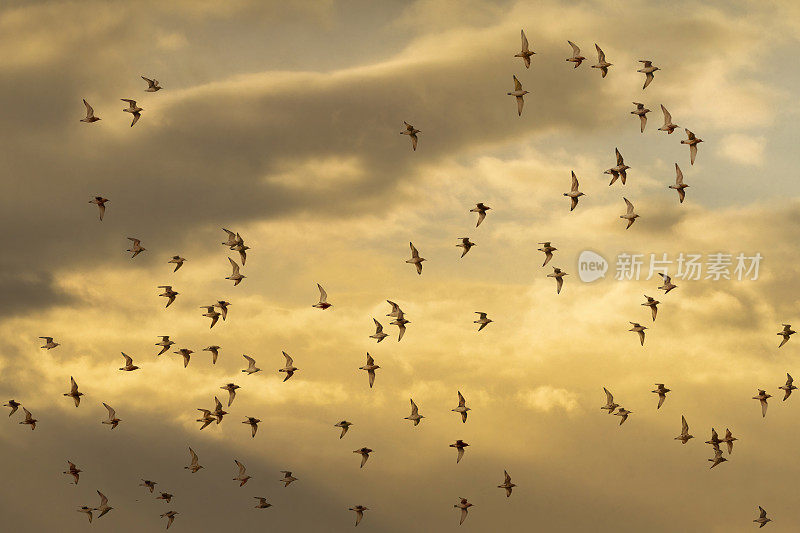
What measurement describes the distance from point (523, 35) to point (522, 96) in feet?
24.8

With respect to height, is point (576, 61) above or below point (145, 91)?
above

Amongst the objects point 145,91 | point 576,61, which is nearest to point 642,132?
point 576,61

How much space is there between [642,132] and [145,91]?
196ft

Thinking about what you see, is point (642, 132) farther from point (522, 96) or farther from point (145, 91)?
point (145, 91)

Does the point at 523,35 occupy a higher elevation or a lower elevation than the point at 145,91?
higher

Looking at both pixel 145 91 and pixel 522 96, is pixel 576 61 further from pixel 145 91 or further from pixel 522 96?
pixel 145 91

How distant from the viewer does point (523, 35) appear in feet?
639

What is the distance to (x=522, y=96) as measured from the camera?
197875 mm

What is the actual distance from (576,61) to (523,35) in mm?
8505

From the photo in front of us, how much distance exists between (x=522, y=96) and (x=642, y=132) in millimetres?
14897

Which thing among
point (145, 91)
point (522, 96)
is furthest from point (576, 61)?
point (145, 91)

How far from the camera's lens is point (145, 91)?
655 ft

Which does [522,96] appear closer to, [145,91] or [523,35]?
[523,35]

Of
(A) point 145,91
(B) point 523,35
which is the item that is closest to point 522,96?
(B) point 523,35
